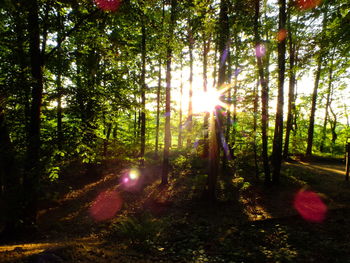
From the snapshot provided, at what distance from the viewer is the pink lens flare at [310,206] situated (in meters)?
7.46

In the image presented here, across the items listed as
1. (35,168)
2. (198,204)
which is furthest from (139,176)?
(35,168)

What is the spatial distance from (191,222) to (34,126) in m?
7.22

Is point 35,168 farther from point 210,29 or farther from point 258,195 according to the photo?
point 258,195

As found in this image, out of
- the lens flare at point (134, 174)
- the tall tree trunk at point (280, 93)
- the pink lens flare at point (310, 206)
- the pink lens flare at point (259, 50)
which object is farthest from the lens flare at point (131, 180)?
the pink lens flare at point (259, 50)

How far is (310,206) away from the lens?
27.6 feet

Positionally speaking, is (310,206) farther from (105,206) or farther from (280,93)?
(105,206)

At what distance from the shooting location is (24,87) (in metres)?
5.30

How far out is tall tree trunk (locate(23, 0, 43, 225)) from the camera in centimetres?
513

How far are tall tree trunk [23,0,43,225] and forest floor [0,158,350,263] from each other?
32.2 inches

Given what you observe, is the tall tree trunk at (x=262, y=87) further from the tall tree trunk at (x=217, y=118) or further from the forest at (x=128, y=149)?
the tall tree trunk at (x=217, y=118)

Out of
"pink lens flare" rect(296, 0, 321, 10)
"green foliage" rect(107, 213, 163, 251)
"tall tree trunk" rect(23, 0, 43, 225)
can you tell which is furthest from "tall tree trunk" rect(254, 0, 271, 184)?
"tall tree trunk" rect(23, 0, 43, 225)

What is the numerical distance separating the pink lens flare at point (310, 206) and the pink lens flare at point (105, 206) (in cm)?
889

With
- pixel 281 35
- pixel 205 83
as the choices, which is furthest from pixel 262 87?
pixel 205 83

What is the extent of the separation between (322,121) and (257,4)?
2406 centimetres
